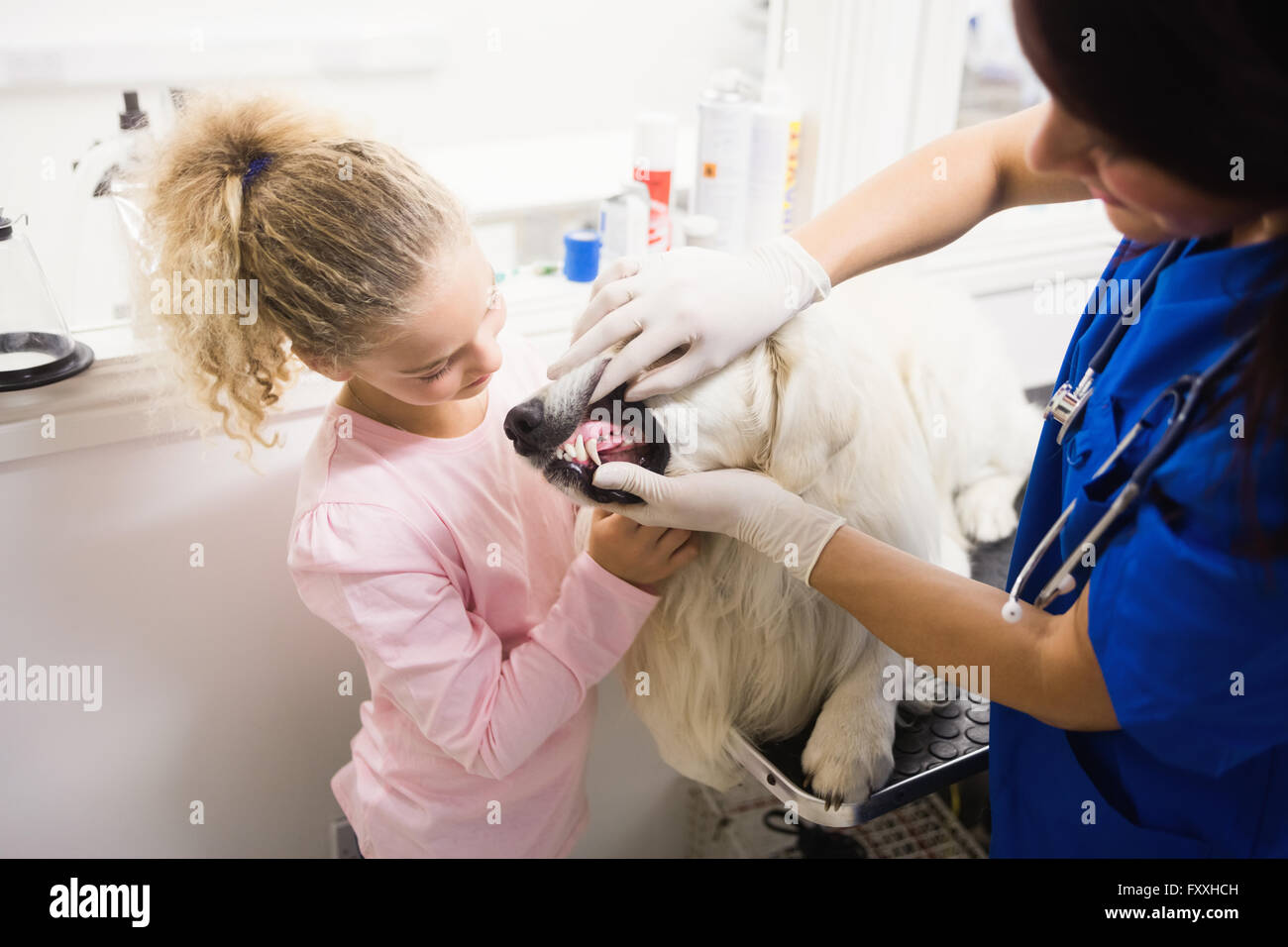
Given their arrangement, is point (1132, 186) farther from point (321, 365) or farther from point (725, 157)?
point (725, 157)

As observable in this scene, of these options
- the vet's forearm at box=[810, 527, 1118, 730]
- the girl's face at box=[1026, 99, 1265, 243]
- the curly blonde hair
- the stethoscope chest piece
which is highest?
the girl's face at box=[1026, 99, 1265, 243]

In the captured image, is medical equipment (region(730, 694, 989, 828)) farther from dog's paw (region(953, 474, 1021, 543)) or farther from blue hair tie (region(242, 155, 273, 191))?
blue hair tie (region(242, 155, 273, 191))

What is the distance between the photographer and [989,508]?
→ 1.59 metres

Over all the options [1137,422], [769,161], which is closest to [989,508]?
[769,161]

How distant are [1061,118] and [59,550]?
124cm

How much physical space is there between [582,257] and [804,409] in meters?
0.69

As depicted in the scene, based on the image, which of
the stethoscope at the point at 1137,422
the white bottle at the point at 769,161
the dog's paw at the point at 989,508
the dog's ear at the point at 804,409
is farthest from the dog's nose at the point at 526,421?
the dog's paw at the point at 989,508

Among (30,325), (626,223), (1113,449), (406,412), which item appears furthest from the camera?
(626,223)

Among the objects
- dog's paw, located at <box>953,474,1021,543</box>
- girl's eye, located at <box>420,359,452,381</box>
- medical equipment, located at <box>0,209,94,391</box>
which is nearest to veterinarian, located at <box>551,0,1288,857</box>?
girl's eye, located at <box>420,359,452,381</box>

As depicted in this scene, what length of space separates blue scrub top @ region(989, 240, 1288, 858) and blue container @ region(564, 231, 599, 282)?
2.59 feet

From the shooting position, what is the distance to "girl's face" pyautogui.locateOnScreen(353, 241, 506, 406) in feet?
3.28

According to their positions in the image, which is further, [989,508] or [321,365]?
[989,508]

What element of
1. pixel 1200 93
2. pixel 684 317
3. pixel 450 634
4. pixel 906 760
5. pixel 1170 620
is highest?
pixel 1200 93

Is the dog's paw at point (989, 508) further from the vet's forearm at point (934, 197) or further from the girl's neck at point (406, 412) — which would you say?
the girl's neck at point (406, 412)
